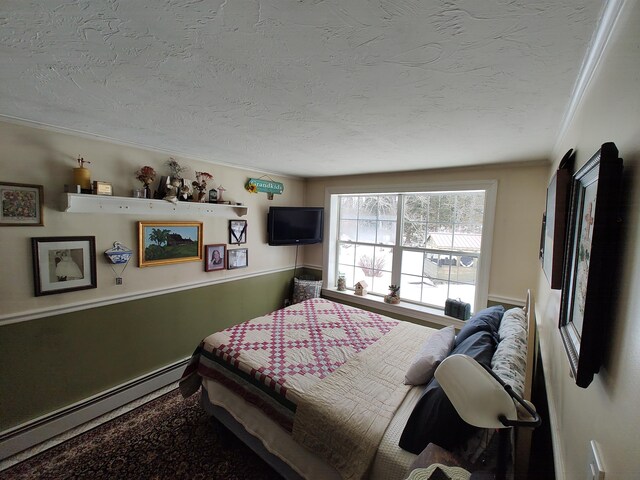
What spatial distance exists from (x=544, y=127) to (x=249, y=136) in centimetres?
196

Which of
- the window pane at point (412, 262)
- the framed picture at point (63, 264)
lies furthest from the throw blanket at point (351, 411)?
the framed picture at point (63, 264)

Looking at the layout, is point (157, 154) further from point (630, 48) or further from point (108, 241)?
point (630, 48)

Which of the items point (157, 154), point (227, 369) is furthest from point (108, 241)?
point (227, 369)

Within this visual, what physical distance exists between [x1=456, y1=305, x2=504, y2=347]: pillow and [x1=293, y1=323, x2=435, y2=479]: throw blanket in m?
0.45

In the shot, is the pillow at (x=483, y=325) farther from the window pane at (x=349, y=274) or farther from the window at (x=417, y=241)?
the window pane at (x=349, y=274)

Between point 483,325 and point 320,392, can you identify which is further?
point 483,325

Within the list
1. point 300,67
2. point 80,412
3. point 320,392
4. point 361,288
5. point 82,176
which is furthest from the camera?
point 361,288

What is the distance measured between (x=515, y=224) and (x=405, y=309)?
149 cm

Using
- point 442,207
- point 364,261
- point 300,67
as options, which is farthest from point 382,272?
point 300,67

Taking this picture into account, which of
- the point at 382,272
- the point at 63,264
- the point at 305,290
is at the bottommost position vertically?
the point at 305,290

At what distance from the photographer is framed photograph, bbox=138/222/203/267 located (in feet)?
8.29

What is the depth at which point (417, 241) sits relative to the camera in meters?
3.46

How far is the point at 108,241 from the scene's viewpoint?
7.58ft

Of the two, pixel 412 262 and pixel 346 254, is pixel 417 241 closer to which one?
pixel 412 262
